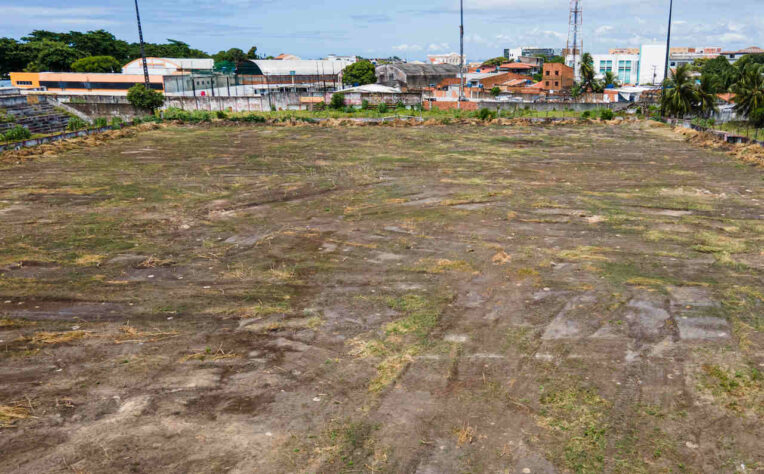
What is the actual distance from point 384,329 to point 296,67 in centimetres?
8396

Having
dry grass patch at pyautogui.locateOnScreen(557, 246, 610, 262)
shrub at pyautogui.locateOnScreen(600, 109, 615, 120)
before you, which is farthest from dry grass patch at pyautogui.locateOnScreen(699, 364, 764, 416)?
shrub at pyautogui.locateOnScreen(600, 109, 615, 120)

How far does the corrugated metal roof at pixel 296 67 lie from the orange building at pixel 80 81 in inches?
897

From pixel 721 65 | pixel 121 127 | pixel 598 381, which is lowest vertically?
pixel 598 381

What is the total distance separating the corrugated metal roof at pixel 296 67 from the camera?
3324 inches

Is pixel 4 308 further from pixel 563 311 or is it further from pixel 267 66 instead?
pixel 267 66

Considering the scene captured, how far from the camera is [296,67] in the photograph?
87125 millimetres

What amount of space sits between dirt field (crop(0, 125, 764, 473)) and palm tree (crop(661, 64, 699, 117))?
22379 mm

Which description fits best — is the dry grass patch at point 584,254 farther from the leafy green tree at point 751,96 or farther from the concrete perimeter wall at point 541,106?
the concrete perimeter wall at point 541,106

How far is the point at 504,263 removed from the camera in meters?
11.8

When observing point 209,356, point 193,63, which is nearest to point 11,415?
point 209,356

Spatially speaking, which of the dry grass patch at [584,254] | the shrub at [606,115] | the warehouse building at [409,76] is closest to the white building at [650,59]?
the warehouse building at [409,76]

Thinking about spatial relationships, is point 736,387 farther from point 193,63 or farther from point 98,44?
point 98,44

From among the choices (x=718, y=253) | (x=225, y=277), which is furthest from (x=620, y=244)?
(x=225, y=277)

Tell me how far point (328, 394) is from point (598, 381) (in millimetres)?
3569
